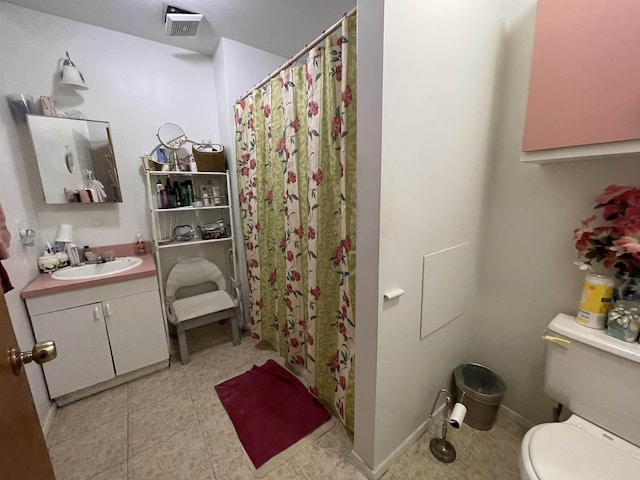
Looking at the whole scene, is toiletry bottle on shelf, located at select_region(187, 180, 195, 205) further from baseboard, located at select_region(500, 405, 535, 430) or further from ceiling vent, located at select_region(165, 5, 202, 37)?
baseboard, located at select_region(500, 405, 535, 430)

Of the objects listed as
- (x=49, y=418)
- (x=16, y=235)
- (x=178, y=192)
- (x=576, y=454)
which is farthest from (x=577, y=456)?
(x=16, y=235)

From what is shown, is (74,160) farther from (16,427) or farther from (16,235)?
(16,427)

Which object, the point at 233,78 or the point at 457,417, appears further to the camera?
the point at 233,78

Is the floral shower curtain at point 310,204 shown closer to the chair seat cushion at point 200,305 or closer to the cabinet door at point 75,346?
the chair seat cushion at point 200,305

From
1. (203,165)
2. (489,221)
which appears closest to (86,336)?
(203,165)

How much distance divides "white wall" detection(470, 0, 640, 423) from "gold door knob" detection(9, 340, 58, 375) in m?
1.84

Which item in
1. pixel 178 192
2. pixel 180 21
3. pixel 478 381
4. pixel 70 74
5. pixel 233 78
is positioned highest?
pixel 180 21

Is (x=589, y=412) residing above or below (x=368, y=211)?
below

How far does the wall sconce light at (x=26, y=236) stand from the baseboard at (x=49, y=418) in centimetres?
99

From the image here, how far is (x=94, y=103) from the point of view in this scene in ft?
6.23

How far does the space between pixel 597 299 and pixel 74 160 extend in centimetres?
305

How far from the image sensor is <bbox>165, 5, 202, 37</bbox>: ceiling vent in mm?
1677

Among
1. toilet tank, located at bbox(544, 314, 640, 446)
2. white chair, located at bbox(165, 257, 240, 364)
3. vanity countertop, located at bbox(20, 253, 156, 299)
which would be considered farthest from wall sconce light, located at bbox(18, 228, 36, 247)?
toilet tank, located at bbox(544, 314, 640, 446)

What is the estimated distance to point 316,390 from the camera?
1.62m
